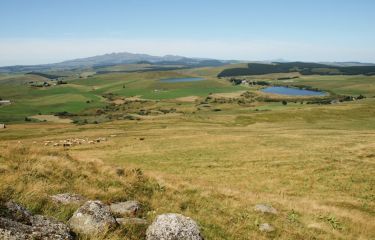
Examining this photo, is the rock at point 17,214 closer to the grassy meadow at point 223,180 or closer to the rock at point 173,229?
the grassy meadow at point 223,180

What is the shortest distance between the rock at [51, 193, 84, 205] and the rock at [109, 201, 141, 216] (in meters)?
1.49

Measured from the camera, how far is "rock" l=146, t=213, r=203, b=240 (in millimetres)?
11273

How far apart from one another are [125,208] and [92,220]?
13.2 feet

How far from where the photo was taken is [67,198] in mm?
14680

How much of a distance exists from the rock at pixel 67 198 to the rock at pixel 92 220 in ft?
6.71

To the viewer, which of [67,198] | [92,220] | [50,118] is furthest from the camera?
[50,118]

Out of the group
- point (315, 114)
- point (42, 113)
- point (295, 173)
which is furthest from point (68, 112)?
point (295, 173)

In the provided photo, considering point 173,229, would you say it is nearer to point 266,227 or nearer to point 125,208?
point 125,208

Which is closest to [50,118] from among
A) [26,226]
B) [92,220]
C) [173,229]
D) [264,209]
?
[264,209]

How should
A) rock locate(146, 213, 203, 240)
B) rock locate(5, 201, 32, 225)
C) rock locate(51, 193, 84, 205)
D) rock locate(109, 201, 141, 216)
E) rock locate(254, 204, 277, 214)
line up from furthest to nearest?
rock locate(254, 204, 277, 214) → rock locate(109, 201, 141, 216) → rock locate(51, 193, 84, 205) → rock locate(146, 213, 203, 240) → rock locate(5, 201, 32, 225)

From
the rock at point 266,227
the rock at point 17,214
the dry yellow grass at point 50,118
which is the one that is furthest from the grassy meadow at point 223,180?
the dry yellow grass at point 50,118

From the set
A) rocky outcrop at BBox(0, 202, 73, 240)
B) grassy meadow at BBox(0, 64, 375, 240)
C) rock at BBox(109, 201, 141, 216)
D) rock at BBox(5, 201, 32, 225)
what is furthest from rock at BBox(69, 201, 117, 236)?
rock at BBox(109, 201, 141, 216)

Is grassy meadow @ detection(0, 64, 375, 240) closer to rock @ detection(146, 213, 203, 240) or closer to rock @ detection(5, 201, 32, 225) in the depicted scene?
rock @ detection(146, 213, 203, 240)

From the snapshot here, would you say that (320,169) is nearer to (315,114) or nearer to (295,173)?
(295,173)
